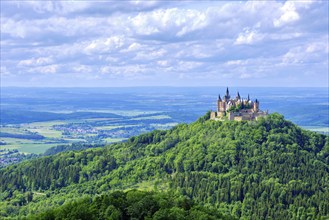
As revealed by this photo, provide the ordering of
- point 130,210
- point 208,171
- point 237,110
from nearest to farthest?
1. point 130,210
2. point 208,171
3. point 237,110

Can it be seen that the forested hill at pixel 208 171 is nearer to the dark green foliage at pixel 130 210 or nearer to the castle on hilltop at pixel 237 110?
the castle on hilltop at pixel 237 110

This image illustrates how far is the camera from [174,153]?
146 metres

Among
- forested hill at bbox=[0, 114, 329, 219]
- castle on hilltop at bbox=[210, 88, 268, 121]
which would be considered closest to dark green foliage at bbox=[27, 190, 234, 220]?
forested hill at bbox=[0, 114, 329, 219]

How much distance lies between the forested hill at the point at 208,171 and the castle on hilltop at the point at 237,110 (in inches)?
108

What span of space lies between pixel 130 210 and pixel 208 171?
5727 centimetres

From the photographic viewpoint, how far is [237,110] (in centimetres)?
15438

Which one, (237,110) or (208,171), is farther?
(237,110)

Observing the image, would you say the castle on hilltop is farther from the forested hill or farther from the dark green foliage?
the dark green foliage

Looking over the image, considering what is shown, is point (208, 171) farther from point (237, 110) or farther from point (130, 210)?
point (130, 210)

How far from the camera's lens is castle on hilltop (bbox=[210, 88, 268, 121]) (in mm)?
152750

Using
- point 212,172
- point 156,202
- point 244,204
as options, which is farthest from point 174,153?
point 156,202

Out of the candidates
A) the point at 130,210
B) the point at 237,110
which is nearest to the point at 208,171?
the point at 237,110

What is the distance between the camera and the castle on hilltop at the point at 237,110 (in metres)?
153

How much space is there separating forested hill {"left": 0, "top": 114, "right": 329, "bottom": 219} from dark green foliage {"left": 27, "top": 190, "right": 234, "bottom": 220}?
106 feet
